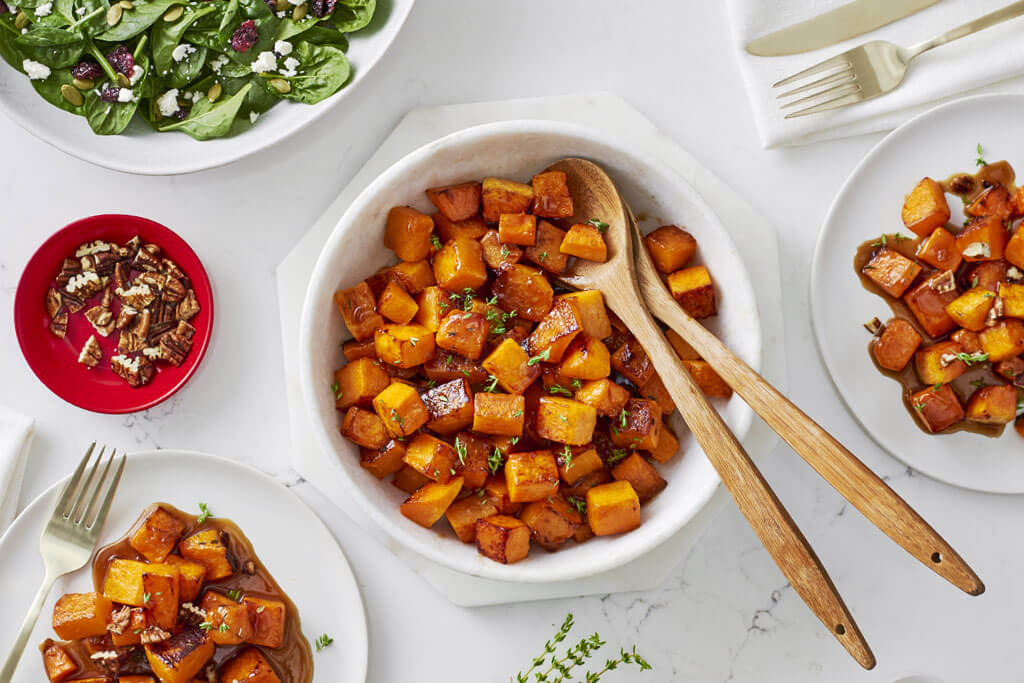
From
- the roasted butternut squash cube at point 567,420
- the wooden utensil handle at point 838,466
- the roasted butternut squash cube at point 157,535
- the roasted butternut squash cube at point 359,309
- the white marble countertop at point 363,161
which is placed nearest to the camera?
the wooden utensil handle at point 838,466

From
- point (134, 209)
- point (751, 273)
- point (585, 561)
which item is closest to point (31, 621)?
point (134, 209)

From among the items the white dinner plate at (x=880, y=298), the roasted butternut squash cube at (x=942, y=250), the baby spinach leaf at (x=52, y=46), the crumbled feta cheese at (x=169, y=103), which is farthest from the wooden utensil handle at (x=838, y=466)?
the baby spinach leaf at (x=52, y=46)

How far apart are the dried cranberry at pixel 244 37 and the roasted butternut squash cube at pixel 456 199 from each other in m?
0.58

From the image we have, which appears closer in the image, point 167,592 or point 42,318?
point 167,592

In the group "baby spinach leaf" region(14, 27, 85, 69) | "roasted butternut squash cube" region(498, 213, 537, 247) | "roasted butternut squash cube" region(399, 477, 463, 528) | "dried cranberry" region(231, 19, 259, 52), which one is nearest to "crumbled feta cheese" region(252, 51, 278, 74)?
"dried cranberry" region(231, 19, 259, 52)

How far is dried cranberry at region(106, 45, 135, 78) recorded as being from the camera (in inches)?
76.7

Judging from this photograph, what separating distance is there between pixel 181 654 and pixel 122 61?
1436 mm

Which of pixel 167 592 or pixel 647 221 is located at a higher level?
pixel 647 221

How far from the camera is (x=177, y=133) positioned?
198cm

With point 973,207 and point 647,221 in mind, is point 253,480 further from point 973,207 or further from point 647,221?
point 973,207

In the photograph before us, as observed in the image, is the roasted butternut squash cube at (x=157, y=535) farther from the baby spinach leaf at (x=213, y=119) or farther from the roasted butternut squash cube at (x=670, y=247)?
the roasted butternut squash cube at (x=670, y=247)

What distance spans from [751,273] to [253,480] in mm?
1376

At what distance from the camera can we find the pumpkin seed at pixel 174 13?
194 centimetres

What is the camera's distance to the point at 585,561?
6.01ft
